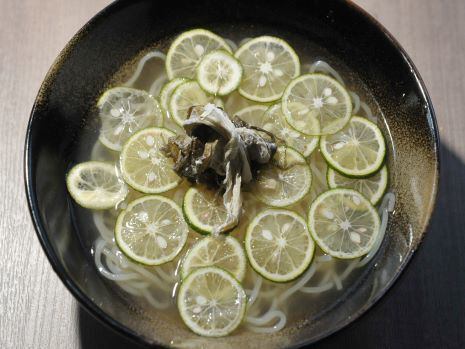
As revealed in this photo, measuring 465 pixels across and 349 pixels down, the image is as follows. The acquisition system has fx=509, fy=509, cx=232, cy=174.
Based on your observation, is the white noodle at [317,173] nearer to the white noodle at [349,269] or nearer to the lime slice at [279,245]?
the lime slice at [279,245]

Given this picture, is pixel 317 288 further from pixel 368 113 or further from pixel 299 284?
pixel 368 113

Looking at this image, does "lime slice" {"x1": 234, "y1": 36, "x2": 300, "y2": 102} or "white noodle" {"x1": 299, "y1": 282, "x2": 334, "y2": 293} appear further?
"lime slice" {"x1": 234, "y1": 36, "x2": 300, "y2": 102}

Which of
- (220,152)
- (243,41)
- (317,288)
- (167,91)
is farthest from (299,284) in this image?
(243,41)

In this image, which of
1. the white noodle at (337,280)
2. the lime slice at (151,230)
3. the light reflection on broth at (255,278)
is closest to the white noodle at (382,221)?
the light reflection on broth at (255,278)

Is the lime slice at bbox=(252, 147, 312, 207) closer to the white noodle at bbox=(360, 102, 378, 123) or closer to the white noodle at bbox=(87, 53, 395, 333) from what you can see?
the white noodle at bbox=(87, 53, 395, 333)

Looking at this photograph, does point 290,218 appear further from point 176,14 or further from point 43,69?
point 43,69

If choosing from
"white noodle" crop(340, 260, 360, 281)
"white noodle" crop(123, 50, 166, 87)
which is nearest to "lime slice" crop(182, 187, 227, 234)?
"white noodle" crop(340, 260, 360, 281)

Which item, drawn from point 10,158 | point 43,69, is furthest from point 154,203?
point 43,69
